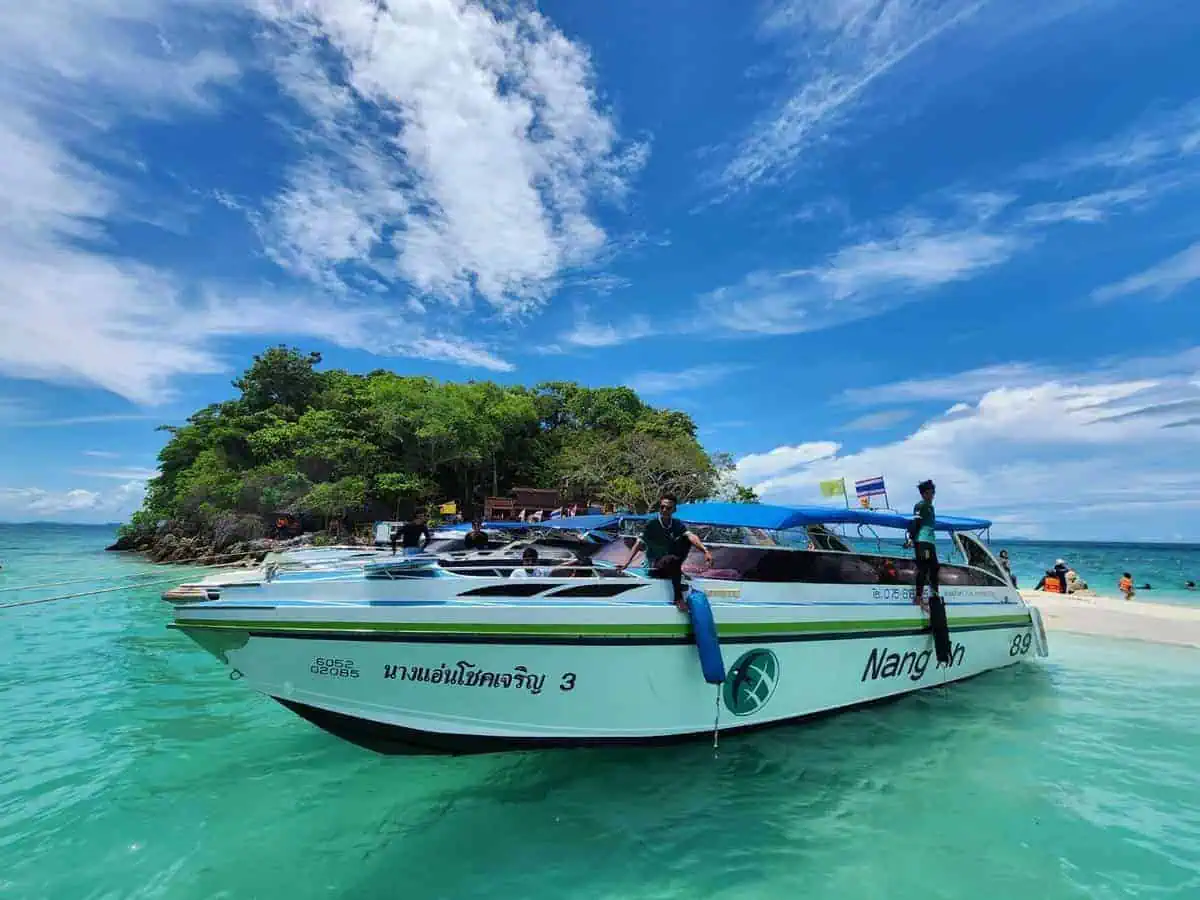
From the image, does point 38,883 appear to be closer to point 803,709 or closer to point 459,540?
point 803,709

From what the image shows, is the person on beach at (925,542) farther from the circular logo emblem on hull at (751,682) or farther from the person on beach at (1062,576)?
the person on beach at (1062,576)

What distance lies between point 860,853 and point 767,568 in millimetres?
2735

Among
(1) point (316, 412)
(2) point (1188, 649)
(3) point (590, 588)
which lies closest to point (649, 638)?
(3) point (590, 588)

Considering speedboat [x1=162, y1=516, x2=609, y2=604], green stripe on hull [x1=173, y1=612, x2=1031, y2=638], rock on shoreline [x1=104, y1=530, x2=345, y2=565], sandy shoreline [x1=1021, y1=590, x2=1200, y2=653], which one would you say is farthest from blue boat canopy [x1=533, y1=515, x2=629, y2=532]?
rock on shoreline [x1=104, y1=530, x2=345, y2=565]

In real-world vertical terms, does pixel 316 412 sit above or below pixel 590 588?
above

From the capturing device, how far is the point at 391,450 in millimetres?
38844

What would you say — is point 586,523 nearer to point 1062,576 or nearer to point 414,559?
point 414,559

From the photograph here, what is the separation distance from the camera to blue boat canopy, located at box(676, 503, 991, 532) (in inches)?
253

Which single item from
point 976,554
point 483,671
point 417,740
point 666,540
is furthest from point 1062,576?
point 417,740

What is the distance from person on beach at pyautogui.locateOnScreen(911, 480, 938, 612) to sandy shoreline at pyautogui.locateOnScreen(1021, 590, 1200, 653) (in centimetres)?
964

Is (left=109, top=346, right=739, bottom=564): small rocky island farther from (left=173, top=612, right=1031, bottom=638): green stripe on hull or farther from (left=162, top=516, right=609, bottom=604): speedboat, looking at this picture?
(left=173, top=612, right=1031, bottom=638): green stripe on hull

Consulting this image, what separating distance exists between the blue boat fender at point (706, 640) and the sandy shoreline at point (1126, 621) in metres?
13.5

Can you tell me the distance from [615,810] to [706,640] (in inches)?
64.3

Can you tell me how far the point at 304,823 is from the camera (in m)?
4.87
